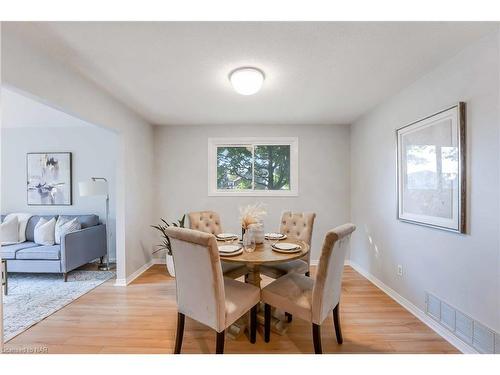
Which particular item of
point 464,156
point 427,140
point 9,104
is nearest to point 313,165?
point 427,140

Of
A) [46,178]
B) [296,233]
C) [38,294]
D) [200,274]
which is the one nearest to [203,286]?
[200,274]

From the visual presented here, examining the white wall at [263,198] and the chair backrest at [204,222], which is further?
the white wall at [263,198]

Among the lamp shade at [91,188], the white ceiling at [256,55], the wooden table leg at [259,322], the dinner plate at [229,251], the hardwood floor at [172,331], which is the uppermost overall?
the white ceiling at [256,55]

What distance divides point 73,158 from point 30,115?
88cm

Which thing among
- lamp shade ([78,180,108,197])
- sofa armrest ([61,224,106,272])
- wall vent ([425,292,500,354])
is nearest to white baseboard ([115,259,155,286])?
sofa armrest ([61,224,106,272])

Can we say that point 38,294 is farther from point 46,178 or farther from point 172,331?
point 46,178

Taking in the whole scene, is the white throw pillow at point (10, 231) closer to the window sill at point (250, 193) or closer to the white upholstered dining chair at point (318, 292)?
the window sill at point (250, 193)

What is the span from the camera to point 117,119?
2.80 m

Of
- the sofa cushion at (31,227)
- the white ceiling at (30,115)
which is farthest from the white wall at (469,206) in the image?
the sofa cushion at (31,227)

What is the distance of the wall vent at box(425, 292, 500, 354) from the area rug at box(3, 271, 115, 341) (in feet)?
11.7

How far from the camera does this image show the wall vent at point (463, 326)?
5.08ft

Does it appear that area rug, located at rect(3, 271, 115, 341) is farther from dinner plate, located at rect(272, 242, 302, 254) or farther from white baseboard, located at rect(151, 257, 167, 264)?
dinner plate, located at rect(272, 242, 302, 254)

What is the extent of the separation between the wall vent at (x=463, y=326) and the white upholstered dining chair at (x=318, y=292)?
2.94ft

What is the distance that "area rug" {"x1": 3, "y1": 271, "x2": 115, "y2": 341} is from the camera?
214 cm
